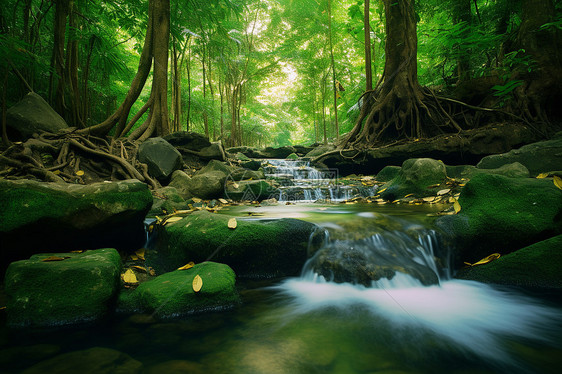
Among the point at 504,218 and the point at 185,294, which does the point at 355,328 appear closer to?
the point at 185,294

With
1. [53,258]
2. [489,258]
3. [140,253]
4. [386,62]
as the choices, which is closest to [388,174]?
[386,62]

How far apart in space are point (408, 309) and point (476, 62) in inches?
427

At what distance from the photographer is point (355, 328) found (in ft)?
6.68

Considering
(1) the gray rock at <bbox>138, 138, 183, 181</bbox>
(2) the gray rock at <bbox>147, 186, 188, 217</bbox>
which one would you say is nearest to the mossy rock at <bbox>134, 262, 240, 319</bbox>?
(2) the gray rock at <bbox>147, 186, 188, 217</bbox>

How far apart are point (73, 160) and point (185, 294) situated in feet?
15.3

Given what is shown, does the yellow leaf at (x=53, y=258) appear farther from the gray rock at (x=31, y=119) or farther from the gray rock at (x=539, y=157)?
the gray rock at (x=539, y=157)

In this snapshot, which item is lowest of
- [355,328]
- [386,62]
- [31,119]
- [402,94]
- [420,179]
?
[355,328]

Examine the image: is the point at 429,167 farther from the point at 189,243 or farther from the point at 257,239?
the point at 189,243

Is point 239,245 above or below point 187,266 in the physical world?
above

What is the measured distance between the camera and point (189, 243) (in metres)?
2.85

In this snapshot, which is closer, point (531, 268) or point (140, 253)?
point (531, 268)

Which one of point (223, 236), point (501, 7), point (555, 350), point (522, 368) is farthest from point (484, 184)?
point (501, 7)

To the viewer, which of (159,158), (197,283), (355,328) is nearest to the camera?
(355,328)

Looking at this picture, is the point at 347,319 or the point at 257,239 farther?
the point at 257,239
